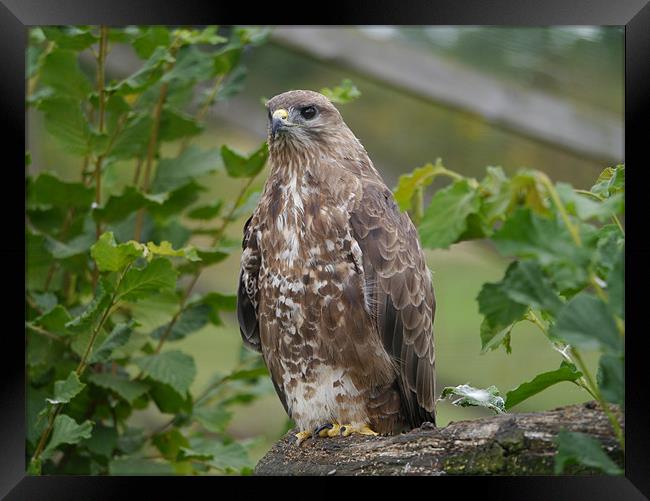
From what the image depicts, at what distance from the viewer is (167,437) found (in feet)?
8.98

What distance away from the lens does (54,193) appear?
2.65 meters

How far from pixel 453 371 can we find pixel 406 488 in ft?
7.65

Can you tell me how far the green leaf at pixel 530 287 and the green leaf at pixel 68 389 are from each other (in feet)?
3.60

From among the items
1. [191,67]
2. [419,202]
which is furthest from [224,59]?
[419,202]

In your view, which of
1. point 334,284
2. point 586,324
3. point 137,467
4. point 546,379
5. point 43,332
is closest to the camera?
point 586,324

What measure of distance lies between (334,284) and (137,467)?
0.84m

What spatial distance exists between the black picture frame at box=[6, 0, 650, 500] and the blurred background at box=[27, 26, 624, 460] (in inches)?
55.8

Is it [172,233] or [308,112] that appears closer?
[308,112]

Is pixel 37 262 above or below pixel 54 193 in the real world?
below

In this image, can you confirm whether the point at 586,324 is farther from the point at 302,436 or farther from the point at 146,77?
the point at 146,77

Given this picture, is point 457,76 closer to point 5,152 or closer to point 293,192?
point 293,192
